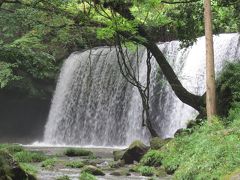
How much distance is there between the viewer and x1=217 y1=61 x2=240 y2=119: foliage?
15969 mm

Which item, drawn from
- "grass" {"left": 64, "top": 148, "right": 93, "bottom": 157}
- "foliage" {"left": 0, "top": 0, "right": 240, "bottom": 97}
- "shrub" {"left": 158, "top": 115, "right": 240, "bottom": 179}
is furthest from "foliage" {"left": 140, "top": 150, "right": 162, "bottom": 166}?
"grass" {"left": 64, "top": 148, "right": 93, "bottom": 157}

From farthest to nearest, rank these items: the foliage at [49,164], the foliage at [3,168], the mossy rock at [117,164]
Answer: the foliage at [49,164] < the mossy rock at [117,164] < the foliage at [3,168]

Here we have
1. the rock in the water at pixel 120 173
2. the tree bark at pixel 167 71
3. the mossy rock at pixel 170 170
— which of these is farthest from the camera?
the tree bark at pixel 167 71

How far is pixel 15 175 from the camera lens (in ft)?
33.3

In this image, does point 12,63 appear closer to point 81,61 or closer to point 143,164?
point 143,164

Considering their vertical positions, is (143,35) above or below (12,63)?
above

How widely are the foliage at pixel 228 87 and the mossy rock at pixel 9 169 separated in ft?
25.5

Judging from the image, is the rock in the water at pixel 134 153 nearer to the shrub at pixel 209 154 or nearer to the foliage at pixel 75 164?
the foliage at pixel 75 164

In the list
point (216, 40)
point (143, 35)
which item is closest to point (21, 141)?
point (216, 40)

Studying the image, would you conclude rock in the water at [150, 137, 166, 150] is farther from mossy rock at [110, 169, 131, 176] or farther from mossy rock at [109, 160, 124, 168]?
mossy rock at [110, 169, 131, 176]

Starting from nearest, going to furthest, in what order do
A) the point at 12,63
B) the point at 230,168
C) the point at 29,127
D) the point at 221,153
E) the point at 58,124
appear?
the point at 230,168
the point at 221,153
the point at 12,63
the point at 58,124
the point at 29,127

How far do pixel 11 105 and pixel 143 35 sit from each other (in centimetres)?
1770

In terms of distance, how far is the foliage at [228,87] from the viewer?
16.0 metres

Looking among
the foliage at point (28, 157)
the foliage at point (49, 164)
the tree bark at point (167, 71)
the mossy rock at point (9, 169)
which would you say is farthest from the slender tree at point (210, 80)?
the foliage at point (28, 157)
